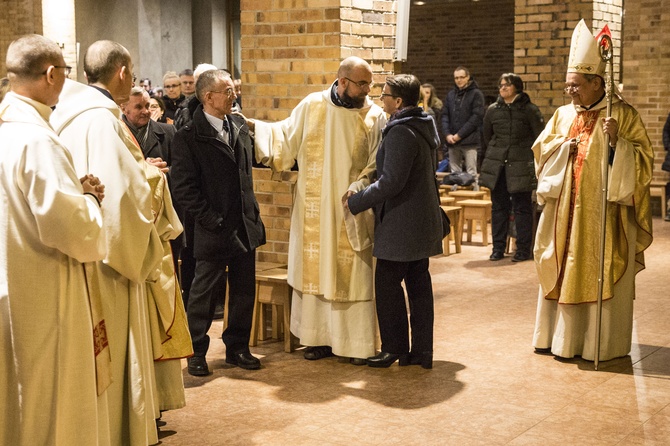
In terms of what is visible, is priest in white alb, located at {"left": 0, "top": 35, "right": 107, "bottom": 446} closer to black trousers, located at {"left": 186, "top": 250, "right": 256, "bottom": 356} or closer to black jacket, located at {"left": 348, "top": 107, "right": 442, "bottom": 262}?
black trousers, located at {"left": 186, "top": 250, "right": 256, "bottom": 356}

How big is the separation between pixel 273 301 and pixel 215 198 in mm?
998

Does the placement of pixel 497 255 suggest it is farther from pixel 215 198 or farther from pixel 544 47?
pixel 215 198

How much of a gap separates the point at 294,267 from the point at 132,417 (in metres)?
2.00

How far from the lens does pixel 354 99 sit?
5.49 metres

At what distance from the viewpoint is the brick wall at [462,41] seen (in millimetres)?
18703

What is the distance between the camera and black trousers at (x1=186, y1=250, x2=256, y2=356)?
530cm

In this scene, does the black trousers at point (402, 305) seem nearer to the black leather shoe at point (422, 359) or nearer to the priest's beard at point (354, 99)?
the black leather shoe at point (422, 359)

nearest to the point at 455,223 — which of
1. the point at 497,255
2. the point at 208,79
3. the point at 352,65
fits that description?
the point at 497,255

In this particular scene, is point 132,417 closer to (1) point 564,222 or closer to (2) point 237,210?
(2) point 237,210

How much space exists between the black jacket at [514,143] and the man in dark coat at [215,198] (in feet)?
14.1

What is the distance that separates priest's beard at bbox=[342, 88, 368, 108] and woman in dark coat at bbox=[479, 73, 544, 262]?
12.4 feet

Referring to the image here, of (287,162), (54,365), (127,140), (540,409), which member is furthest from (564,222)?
(54,365)

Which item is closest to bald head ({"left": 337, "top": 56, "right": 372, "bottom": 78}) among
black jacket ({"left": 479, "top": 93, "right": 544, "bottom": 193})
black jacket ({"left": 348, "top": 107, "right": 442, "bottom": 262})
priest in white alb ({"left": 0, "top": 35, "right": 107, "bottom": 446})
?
black jacket ({"left": 348, "top": 107, "right": 442, "bottom": 262})

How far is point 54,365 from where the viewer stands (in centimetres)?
324
